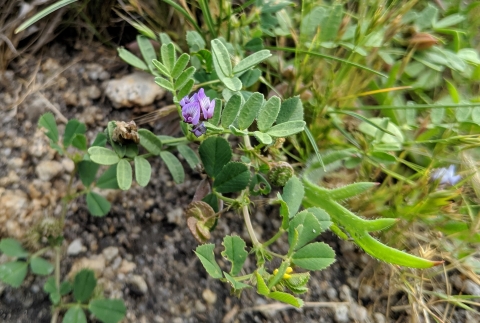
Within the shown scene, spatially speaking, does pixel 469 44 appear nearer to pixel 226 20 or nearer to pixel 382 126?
pixel 382 126

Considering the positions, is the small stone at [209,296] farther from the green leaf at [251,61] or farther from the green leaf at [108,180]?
the green leaf at [251,61]

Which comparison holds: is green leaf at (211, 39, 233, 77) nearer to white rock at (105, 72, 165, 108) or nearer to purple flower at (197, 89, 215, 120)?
purple flower at (197, 89, 215, 120)

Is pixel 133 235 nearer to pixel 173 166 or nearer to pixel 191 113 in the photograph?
pixel 173 166

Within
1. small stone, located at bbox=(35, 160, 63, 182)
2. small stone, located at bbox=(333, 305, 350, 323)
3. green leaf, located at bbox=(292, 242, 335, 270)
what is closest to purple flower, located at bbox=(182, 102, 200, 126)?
green leaf, located at bbox=(292, 242, 335, 270)

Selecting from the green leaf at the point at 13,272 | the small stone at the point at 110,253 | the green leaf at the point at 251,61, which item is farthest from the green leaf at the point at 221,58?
the green leaf at the point at 13,272

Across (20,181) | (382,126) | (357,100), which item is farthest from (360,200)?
(20,181)
